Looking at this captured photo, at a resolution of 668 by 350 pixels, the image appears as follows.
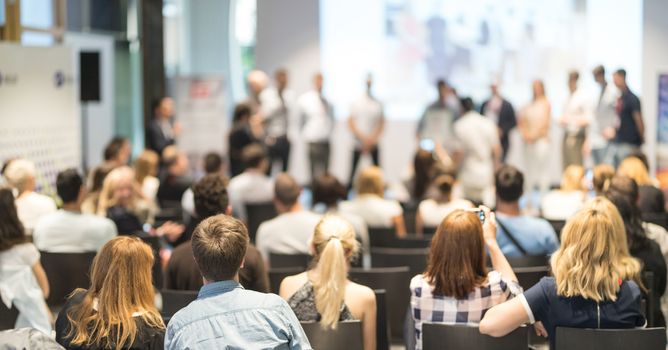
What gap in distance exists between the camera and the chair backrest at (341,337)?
12.9 ft

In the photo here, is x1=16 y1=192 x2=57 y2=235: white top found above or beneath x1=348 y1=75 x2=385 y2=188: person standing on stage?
beneath

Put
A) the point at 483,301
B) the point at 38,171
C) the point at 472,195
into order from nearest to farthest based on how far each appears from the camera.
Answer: the point at 483,301 → the point at 38,171 → the point at 472,195

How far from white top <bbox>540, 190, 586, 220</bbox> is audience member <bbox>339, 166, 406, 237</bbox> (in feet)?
3.84

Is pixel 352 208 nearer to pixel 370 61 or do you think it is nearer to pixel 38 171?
pixel 38 171

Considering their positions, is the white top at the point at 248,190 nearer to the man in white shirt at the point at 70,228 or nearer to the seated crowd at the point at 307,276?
the seated crowd at the point at 307,276

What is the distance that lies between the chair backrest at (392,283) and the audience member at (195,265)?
0.61 meters

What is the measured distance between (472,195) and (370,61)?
13.3ft

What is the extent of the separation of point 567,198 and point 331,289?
409 cm

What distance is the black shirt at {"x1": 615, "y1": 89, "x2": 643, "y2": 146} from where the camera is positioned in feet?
38.1

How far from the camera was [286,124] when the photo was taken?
13.0 m

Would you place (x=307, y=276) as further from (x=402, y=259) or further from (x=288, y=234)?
(x=288, y=234)

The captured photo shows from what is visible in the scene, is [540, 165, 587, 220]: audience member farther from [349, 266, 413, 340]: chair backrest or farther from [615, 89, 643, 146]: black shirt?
[615, 89, 643, 146]: black shirt

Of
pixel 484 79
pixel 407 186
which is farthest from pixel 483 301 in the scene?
pixel 484 79

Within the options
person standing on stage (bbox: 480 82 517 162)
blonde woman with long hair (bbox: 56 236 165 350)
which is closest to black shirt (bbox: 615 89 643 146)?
person standing on stage (bbox: 480 82 517 162)
